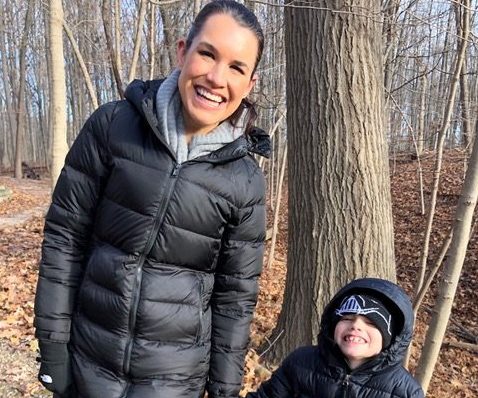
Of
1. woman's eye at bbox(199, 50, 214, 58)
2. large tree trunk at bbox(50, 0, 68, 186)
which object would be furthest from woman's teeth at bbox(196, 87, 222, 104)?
large tree trunk at bbox(50, 0, 68, 186)

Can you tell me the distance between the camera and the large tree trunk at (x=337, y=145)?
3037 mm

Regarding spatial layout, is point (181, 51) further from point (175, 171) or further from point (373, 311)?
point (373, 311)

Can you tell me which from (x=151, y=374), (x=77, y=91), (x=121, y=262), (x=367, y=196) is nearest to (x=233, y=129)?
(x=121, y=262)

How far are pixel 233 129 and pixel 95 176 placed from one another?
56 centimetres

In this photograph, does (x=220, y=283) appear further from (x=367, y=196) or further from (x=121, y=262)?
(x=367, y=196)

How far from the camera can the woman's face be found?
5.16ft

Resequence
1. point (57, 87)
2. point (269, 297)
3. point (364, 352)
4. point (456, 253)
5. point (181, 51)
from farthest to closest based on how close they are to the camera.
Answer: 1. point (269, 297)
2. point (57, 87)
3. point (456, 253)
4. point (364, 352)
5. point (181, 51)

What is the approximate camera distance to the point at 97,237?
1.72 meters

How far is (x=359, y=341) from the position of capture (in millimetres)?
1913

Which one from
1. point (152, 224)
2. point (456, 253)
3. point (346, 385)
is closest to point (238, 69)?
point (152, 224)

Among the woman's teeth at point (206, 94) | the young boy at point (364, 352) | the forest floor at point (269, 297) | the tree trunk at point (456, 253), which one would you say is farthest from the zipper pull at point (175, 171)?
the forest floor at point (269, 297)

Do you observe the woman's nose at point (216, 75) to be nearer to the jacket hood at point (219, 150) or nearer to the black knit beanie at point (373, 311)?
the jacket hood at point (219, 150)

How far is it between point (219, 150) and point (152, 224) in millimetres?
378

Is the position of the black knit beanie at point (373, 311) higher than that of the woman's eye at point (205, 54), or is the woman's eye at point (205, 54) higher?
the woman's eye at point (205, 54)
